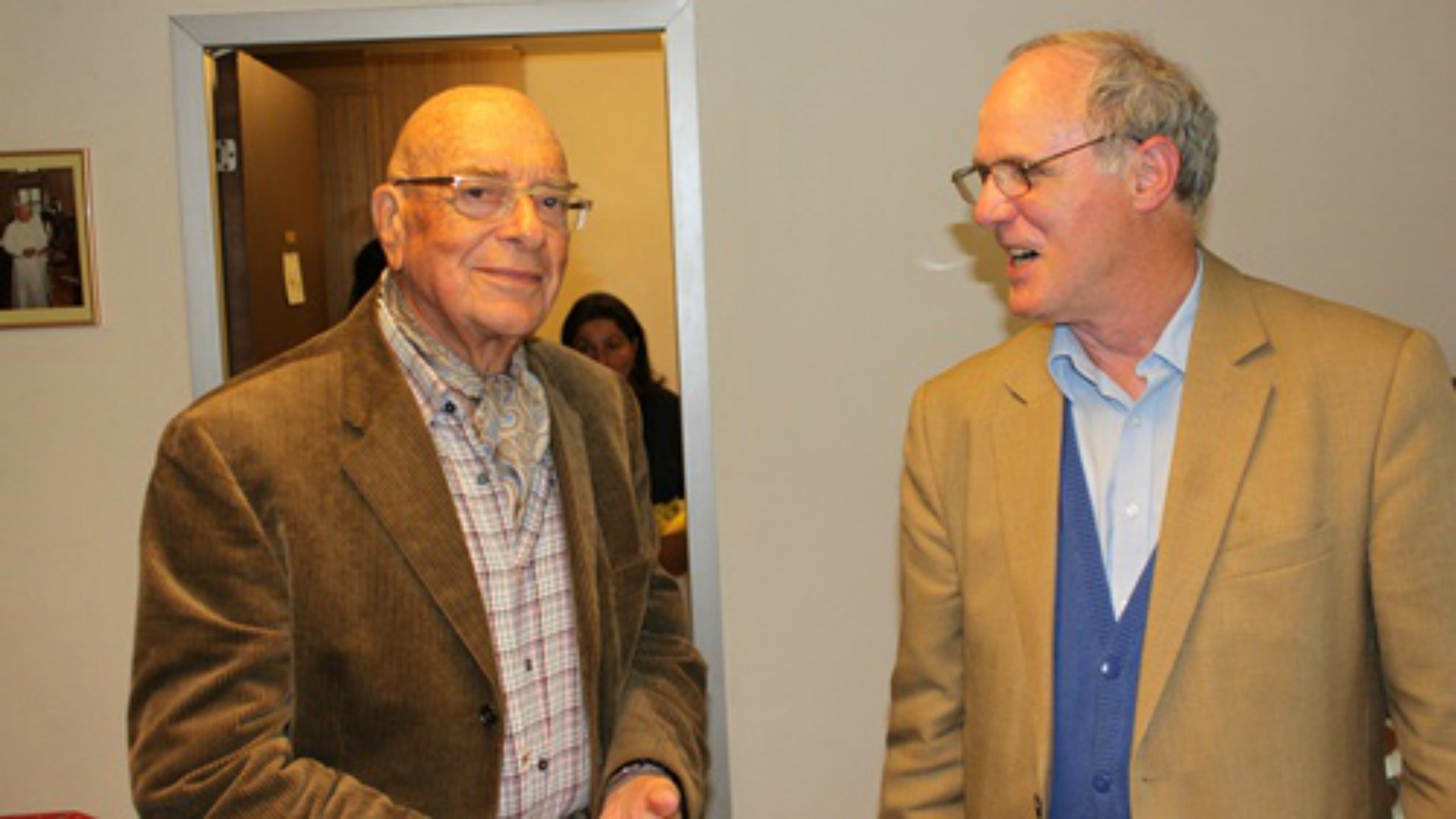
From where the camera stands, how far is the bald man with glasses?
4.94 feet

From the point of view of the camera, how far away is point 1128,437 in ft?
5.71

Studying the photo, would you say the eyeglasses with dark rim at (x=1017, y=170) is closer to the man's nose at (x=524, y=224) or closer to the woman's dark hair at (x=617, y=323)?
the man's nose at (x=524, y=224)

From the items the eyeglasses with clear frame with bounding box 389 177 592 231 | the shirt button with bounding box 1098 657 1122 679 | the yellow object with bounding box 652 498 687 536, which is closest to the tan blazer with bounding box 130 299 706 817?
Result: the eyeglasses with clear frame with bounding box 389 177 592 231

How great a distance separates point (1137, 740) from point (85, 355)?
2.68 m

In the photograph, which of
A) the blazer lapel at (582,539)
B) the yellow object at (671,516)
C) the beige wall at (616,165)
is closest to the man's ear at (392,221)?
the blazer lapel at (582,539)

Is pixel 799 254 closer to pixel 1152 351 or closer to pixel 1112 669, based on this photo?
pixel 1152 351

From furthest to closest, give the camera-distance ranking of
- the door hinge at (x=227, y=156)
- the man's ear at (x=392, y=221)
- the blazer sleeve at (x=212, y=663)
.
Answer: the door hinge at (x=227, y=156)
the man's ear at (x=392, y=221)
the blazer sleeve at (x=212, y=663)

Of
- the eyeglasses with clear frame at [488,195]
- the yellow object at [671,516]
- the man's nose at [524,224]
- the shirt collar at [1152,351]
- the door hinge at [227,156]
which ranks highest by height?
the door hinge at [227,156]

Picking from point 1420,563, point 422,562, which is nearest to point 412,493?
point 422,562

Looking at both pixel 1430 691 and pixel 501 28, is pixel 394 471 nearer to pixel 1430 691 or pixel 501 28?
pixel 1430 691

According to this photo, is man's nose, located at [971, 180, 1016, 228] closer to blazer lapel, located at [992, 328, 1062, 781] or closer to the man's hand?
blazer lapel, located at [992, 328, 1062, 781]

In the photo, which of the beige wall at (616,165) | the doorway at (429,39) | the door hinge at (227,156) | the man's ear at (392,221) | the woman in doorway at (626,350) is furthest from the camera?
the beige wall at (616,165)

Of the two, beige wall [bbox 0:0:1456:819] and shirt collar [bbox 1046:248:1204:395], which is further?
beige wall [bbox 0:0:1456:819]

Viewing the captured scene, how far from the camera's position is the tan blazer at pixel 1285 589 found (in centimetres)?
158
